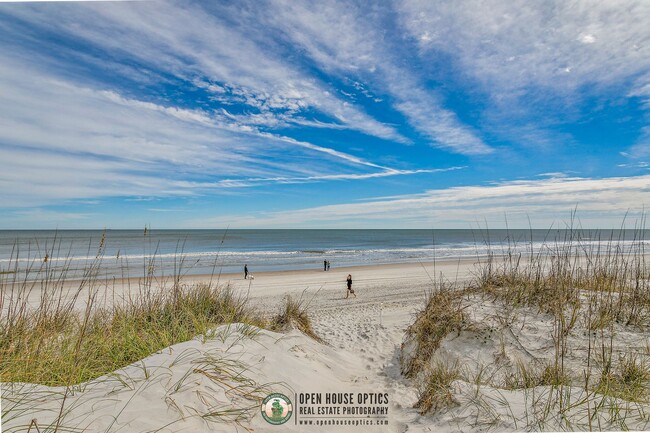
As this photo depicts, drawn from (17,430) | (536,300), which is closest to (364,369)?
(536,300)

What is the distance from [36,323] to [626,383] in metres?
6.94

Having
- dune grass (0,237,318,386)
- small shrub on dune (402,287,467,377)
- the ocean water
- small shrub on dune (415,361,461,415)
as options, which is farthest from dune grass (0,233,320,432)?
small shrub on dune (402,287,467,377)

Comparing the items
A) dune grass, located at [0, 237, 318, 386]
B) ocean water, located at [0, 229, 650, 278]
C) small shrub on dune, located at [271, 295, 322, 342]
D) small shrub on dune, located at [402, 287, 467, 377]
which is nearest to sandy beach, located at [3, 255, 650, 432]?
small shrub on dune, located at [402, 287, 467, 377]

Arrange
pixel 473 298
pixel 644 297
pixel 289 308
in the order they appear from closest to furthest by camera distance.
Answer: pixel 644 297 < pixel 473 298 < pixel 289 308

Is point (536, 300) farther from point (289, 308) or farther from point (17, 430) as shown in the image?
point (17, 430)

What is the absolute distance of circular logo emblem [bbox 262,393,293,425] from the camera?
281 cm

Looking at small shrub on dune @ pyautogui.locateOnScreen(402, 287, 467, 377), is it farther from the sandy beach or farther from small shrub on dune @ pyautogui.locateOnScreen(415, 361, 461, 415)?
small shrub on dune @ pyautogui.locateOnScreen(415, 361, 461, 415)

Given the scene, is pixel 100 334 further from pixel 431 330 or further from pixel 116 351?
pixel 431 330

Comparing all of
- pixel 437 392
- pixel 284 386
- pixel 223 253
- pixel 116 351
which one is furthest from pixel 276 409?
pixel 223 253

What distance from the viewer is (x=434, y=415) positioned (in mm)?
3166

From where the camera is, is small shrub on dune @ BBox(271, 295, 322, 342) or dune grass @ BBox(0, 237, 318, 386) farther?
small shrub on dune @ BBox(271, 295, 322, 342)

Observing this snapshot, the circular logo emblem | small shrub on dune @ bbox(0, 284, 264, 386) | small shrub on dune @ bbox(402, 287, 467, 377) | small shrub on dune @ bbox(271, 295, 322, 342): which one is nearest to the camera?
the circular logo emblem

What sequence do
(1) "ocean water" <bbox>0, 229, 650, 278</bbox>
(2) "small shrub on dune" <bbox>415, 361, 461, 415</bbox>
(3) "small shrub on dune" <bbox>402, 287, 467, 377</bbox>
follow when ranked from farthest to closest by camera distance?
(1) "ocean water" <bbox>0, 229, 650, 278</bbox> → (3) "small shrub on dune" <bbox>402, 287, 467, 377</bbox> → (2) "small shrub on dune" <bbox>415, 361, 461, 415</bbox>

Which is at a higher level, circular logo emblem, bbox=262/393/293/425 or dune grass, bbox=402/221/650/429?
dune grass, bbox=402/221/650/429
